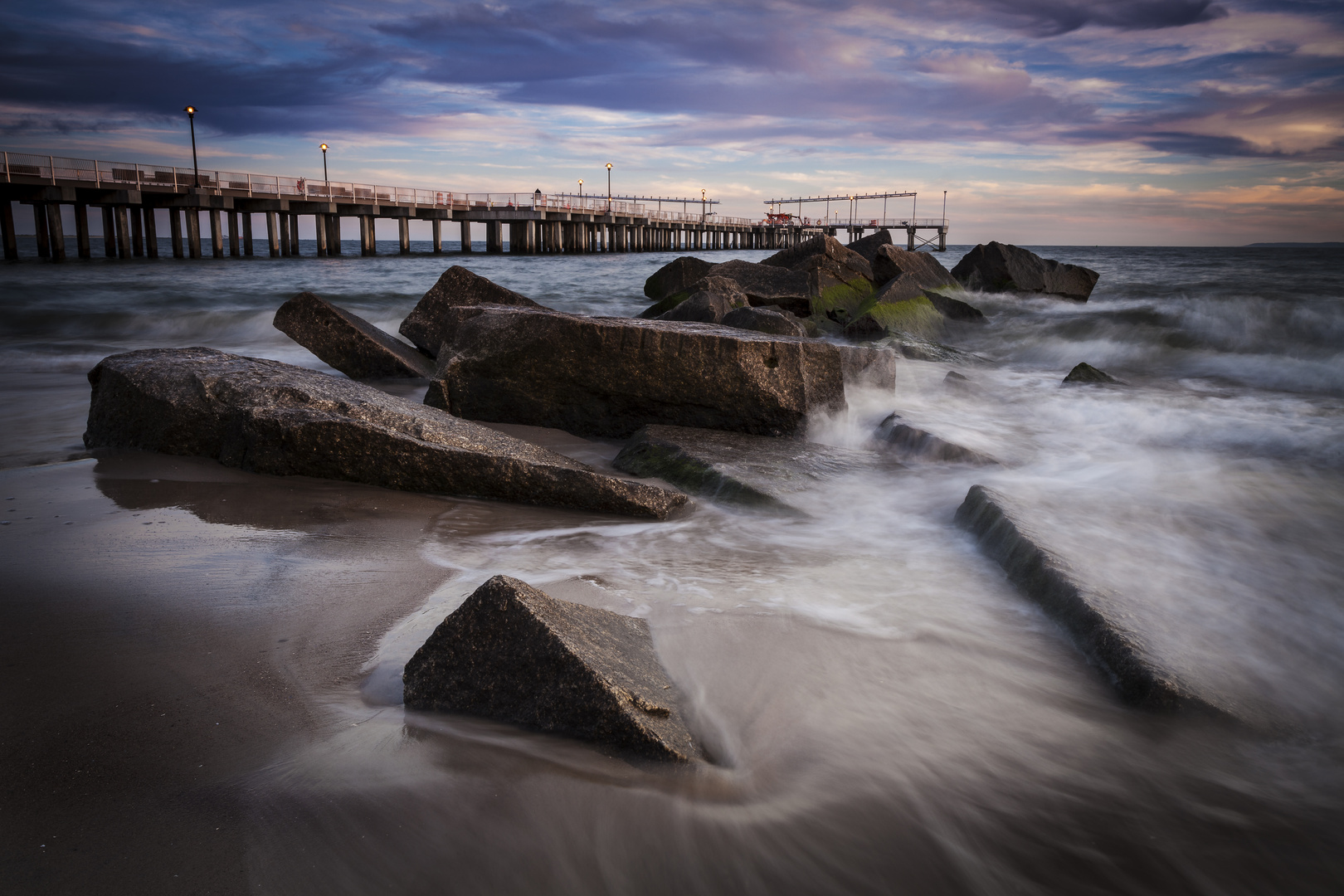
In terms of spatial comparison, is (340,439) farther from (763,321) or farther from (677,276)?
(677,276)

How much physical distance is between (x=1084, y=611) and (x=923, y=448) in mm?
2395

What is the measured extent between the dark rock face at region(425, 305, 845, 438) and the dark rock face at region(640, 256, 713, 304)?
807cm

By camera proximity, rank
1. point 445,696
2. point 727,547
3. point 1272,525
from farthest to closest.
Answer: point 1272,525 < point 727,547 < point 445,696

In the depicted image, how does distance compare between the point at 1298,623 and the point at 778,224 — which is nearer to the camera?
the point at 1298,623

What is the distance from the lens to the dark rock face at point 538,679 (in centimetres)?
177

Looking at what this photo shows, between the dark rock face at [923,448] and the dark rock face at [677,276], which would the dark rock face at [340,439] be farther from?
the dark rock face at [677,276]

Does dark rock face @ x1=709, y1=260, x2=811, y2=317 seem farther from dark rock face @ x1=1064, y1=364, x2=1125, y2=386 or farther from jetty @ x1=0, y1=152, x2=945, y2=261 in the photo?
jetty @ x1=0, y1=152, x2=945, y2=261

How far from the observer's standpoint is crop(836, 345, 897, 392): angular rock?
244 inches

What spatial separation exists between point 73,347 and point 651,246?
55784 mm

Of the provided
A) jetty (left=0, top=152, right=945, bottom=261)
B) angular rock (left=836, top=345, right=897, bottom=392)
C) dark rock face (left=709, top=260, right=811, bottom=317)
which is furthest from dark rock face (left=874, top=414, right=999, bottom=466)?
jetty (left=0, top=152, right=945, bottom=261)

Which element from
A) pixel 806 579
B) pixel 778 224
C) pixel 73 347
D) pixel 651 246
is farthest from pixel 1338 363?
pixel 778 224

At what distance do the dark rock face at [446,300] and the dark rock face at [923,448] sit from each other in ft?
11.2

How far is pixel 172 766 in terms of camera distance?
1.69 meters

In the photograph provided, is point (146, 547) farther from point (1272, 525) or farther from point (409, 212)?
point (409, 212)
